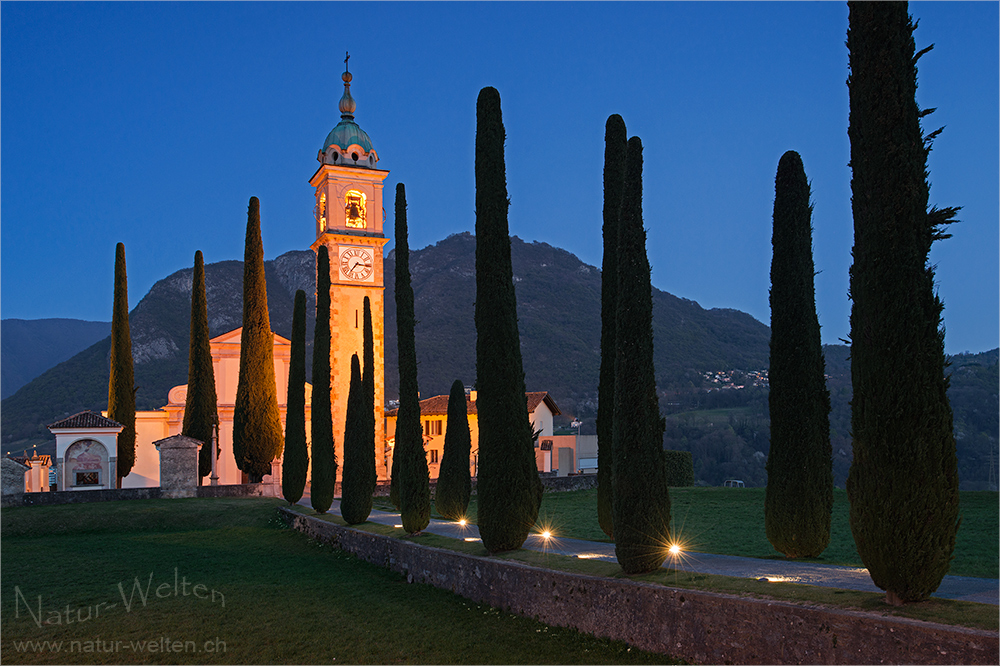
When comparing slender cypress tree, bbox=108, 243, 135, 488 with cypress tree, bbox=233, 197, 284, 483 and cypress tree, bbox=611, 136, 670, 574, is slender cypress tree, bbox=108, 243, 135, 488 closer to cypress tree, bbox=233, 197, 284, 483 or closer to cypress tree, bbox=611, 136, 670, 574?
cypress tree, bbox=233, 197, 284, 483

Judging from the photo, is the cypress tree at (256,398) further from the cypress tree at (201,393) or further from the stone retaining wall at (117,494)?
the stone retaining wall at (117,494)

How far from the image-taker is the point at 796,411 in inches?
481

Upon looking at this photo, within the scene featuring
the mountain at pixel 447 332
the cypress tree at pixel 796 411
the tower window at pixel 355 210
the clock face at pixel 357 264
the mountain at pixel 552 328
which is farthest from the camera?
the mountain at pixel 552 328

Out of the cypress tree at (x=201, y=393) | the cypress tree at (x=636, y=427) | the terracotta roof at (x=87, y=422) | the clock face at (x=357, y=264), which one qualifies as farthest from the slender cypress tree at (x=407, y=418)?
the clock face at (x=357, y=264)

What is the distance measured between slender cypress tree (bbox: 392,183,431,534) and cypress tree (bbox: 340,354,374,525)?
164 cm

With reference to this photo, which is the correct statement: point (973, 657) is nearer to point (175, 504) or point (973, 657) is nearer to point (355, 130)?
point (175, 504)

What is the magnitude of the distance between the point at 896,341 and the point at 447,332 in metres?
91.7

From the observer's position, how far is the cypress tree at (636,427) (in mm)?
10094

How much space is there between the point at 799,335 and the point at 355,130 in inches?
1583

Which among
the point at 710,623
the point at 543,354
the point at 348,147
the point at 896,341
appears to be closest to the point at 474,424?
Result: the point at 348,147

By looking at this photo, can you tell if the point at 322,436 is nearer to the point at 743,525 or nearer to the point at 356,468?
the point at 356,468

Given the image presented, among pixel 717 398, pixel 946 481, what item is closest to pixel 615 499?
pixel 946 481

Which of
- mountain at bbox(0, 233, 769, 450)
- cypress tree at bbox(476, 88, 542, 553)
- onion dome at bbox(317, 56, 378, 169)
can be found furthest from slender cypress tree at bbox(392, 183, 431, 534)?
mountain at bbox(0, 233, 769, 450)

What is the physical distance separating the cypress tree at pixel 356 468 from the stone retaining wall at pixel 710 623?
7702mm
